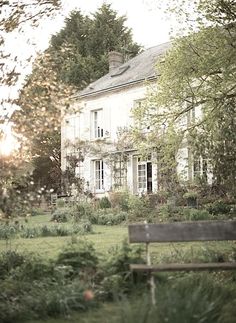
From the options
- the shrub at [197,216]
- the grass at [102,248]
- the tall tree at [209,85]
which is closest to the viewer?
the grass at [102,248]

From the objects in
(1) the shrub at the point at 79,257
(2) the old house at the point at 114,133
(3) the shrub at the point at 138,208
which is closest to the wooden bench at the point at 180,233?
(1) the shrub at the point at 79,257

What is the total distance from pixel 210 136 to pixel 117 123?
17.3 meters

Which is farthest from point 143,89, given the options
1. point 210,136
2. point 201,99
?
point 210,136

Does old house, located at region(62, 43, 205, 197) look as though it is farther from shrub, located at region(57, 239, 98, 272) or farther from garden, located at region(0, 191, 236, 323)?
shrub, located at region(57, 239, 98, 272)

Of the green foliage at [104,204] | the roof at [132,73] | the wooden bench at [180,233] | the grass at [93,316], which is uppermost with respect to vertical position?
the roof at [132,73]

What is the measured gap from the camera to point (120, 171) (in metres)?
28.1

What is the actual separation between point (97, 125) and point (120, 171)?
4869 mm

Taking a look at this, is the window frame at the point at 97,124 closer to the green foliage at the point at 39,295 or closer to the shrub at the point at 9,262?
the shrub at the point at 9,262

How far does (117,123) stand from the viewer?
30047 millimetres

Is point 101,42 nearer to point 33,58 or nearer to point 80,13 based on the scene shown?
point 80,13

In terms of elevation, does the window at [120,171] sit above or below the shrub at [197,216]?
above

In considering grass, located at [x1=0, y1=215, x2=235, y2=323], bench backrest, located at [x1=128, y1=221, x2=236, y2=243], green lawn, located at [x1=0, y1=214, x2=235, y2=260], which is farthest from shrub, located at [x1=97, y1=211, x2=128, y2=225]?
bench backrest, located at [x1=128, y1=221, x2=236, y2=243]

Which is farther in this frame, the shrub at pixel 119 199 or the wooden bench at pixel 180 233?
the shrub at pixel 119 199

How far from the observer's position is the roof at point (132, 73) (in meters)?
29.3
